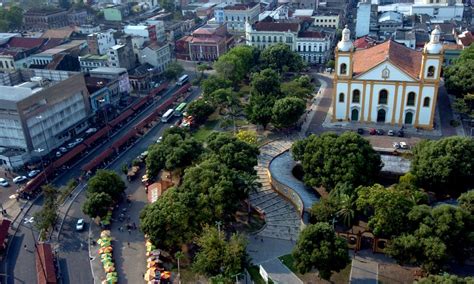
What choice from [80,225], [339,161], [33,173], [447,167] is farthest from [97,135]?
[447,167]

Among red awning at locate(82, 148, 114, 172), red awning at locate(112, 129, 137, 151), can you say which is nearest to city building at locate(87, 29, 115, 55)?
red awning at locate(112, 129, 137, 151)

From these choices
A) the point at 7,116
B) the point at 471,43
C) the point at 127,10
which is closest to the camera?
the point at 7,116

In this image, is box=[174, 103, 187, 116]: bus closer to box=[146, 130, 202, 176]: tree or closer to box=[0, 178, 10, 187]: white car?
box=[146, 130, 202, 176]: tree

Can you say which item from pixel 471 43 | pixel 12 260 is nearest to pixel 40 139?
pixel 12 260

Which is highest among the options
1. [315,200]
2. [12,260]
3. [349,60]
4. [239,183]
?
[349,60]

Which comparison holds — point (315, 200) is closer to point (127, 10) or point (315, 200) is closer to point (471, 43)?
point (471, 43)
